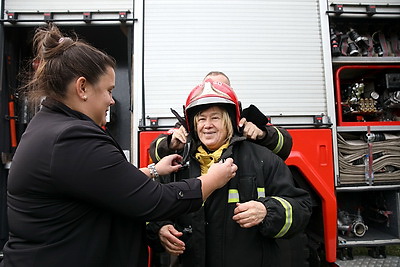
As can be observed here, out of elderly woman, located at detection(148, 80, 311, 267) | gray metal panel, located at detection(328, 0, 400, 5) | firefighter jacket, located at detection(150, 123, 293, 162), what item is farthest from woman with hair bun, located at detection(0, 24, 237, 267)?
gray metal panel, located at detection(328, 0, 400, 5)

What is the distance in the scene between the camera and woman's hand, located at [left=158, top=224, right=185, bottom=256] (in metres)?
1.39

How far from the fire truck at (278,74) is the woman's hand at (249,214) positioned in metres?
1.48

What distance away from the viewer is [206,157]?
1.64 meters

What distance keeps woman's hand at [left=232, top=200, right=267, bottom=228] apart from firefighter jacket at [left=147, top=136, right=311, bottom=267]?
44 millimetres

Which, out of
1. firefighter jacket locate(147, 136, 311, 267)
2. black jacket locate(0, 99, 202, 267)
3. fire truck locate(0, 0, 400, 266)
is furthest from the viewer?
fire truck locate(0, 0, 400, 266)

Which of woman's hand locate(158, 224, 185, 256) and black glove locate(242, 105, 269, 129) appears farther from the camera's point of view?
black glove locate(242, 105, 269, 129)

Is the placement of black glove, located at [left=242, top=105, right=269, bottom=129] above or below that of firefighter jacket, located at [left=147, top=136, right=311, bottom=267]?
above

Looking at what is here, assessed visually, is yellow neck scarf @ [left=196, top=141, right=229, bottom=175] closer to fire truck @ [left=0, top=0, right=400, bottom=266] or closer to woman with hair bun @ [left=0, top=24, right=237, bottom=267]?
woman with hair bun @ [left=0, top=24, right=237, bottom=267]

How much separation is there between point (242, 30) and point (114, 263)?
2.58m

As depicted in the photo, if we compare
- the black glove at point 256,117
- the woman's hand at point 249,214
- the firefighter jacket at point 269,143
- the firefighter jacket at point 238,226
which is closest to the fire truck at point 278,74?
the firefighter jacket at point 269,143

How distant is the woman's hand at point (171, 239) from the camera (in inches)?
54.8

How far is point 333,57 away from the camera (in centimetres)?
305

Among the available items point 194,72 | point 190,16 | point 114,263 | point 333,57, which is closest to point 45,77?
point 114,263

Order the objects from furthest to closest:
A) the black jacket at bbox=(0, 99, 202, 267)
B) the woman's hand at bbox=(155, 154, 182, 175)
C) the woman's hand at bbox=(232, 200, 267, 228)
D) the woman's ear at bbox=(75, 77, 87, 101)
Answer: the woman's hand at bbox=(155, 154, 182, 175) < the woman's hand at bbox=(232, 200, 267, 228) < the woman's ear at bbox=(75, 77, 87, 101) < the black jacket at bbox=(0, 99, 202, 267)
